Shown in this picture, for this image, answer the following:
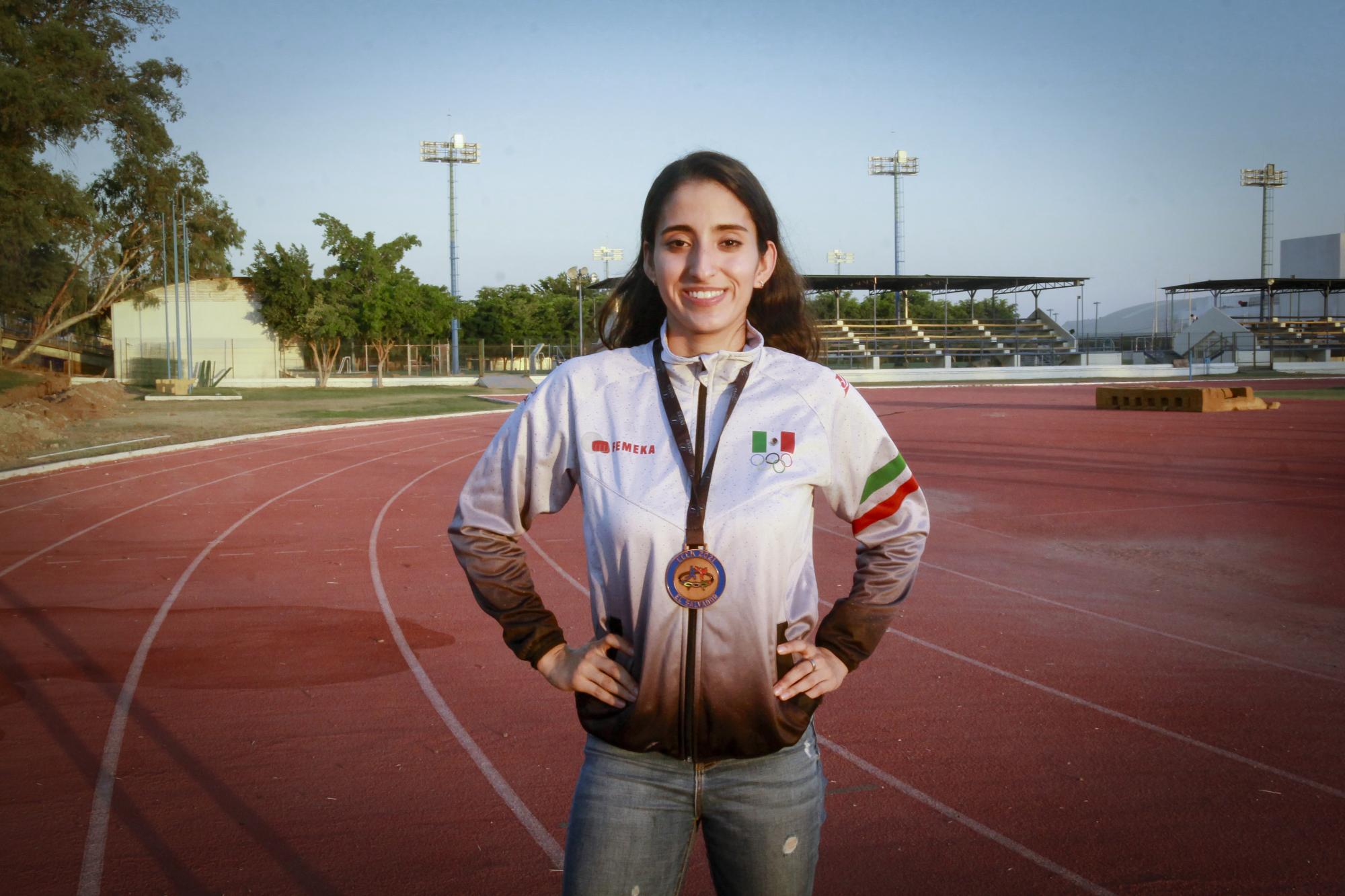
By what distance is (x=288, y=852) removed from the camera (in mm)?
3922

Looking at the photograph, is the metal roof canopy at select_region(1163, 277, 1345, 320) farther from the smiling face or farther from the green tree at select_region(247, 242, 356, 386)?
the smiling face

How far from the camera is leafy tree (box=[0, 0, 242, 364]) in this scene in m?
29.4

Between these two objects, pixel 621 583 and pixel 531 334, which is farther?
pixel 531 334

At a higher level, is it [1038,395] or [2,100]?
[2,100]

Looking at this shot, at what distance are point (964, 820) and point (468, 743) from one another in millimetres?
2202

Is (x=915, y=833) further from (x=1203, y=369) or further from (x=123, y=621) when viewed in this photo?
(x=1203, y=369)

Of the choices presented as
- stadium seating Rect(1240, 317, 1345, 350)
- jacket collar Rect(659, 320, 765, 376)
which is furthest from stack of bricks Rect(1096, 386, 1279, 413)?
stadium seating Rect(1240, 317, 1345, 350)

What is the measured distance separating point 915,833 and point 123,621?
220 inches

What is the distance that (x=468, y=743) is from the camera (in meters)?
4.96

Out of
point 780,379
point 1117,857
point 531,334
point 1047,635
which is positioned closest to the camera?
point 780,379

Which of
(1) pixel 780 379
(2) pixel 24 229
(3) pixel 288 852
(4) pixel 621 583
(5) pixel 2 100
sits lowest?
(3) pixel 288 852

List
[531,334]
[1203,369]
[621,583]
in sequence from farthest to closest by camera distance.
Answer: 1. [531,334]
2. [1203,369]
3. [621,583]

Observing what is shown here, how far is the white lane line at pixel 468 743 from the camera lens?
157 inches

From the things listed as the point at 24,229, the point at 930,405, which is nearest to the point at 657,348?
the point at 930,405
